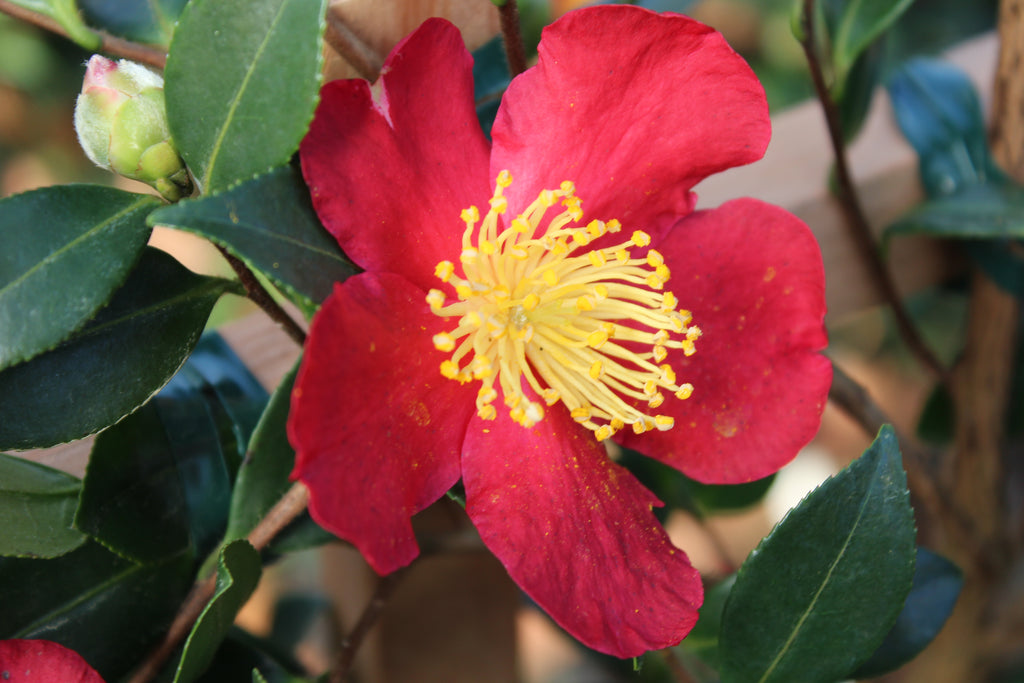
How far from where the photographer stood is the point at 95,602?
2.12 feet

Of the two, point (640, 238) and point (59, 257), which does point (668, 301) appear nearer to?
point (640, 238)

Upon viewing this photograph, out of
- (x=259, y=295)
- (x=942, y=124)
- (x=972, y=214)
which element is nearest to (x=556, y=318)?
(x=259, y=295)

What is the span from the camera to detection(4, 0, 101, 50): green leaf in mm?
622

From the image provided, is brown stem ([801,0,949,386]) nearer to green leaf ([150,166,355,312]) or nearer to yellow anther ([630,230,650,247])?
yellow anther ([630,230,650,247])

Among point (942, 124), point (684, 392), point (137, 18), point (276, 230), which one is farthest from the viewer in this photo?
point (942, 124)

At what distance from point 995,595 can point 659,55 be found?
1065 mm

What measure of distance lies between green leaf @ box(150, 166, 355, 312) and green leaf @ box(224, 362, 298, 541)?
0.14 meters

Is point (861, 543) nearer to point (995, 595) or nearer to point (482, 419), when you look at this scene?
point (482, 419)

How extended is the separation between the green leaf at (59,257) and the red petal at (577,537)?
9.9 inches

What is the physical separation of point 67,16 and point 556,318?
42cm

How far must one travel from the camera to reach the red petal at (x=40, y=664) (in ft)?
1.78

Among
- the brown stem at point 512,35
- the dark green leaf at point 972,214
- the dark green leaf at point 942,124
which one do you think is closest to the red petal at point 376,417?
the brown stem at point 512,35

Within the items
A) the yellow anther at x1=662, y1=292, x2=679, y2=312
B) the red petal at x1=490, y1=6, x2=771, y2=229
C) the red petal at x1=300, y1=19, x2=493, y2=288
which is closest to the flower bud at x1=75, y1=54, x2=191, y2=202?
the red petal at x1=300, y1=19, x2=493, y2=288

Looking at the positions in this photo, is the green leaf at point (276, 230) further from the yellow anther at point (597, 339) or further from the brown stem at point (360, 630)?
the brown stem at point (360, 630)
